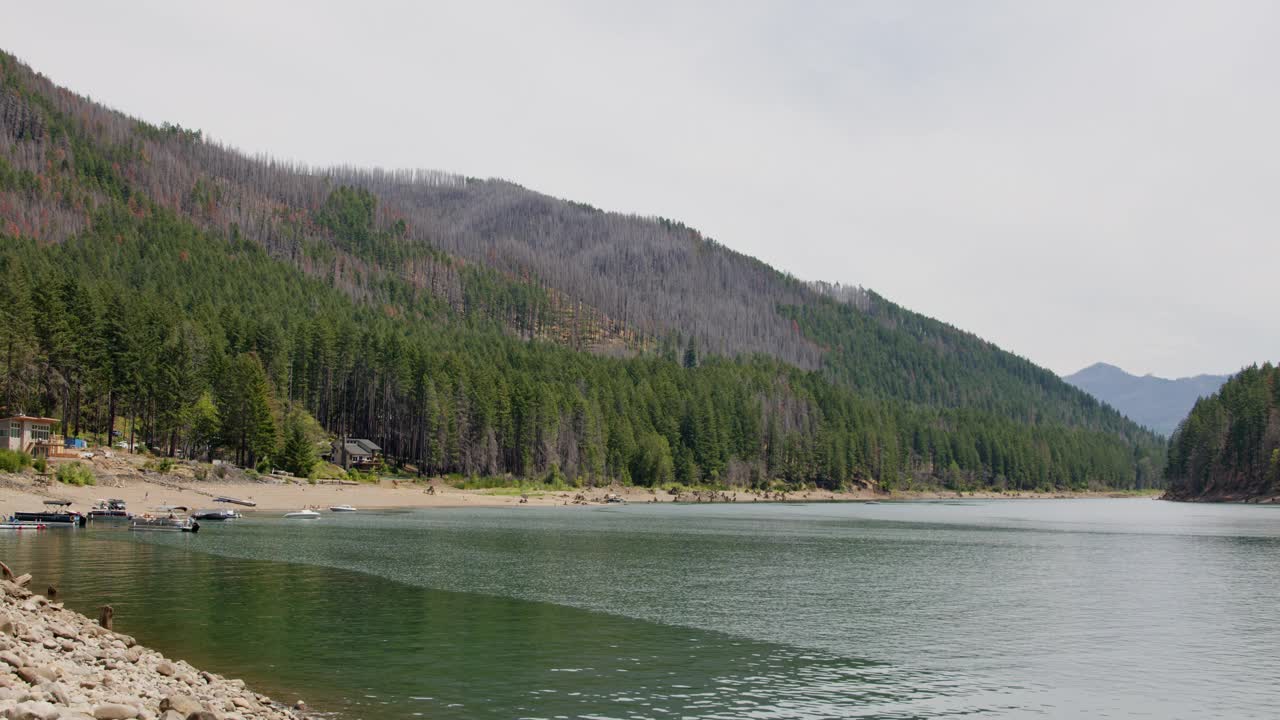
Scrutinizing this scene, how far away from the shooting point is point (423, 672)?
94.3 ft

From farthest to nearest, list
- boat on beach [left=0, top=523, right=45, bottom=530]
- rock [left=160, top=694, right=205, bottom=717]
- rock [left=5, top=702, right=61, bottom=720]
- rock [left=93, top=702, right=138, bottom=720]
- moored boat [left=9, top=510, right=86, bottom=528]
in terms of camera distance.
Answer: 1. moored boat [left=9, top=510, right=86, bottom=528]
2. boat on beach [left=0, top=523, right=45, bottom=530]
3. rock [left=160, top=694, right=205, bottom=717]
4. rock [left=93, top=702, right=138, bottom=720]
5. rock [left=5, top=702, right=61, bottom=720]

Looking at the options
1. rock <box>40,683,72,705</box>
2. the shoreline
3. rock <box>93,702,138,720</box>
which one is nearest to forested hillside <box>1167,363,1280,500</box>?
the shoreline

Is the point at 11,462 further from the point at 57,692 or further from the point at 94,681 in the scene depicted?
the point at 57,692

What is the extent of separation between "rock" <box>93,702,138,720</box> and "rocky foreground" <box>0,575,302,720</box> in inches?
0.7

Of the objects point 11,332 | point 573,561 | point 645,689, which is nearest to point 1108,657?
point 645,689

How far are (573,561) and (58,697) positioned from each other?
145 ft

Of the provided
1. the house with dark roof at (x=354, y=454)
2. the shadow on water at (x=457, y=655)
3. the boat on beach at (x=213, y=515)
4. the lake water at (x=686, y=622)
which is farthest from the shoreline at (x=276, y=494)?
the shadow on water at (x=457, y=655)

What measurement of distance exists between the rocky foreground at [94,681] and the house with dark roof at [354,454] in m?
124

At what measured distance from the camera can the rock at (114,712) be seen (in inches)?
727

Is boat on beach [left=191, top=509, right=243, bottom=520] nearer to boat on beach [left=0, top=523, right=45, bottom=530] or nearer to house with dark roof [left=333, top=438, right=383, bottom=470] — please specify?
boat on beach [left=0, top=523, right=45, bottom=530]

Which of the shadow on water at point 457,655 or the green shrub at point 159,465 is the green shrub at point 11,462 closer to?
the green shrub at point 159,465

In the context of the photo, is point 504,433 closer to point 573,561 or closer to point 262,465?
point 262,465

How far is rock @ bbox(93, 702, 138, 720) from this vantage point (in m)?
18.5

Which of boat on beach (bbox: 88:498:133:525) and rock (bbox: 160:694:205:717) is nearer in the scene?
rock (bbox: 160:694:205:717)
